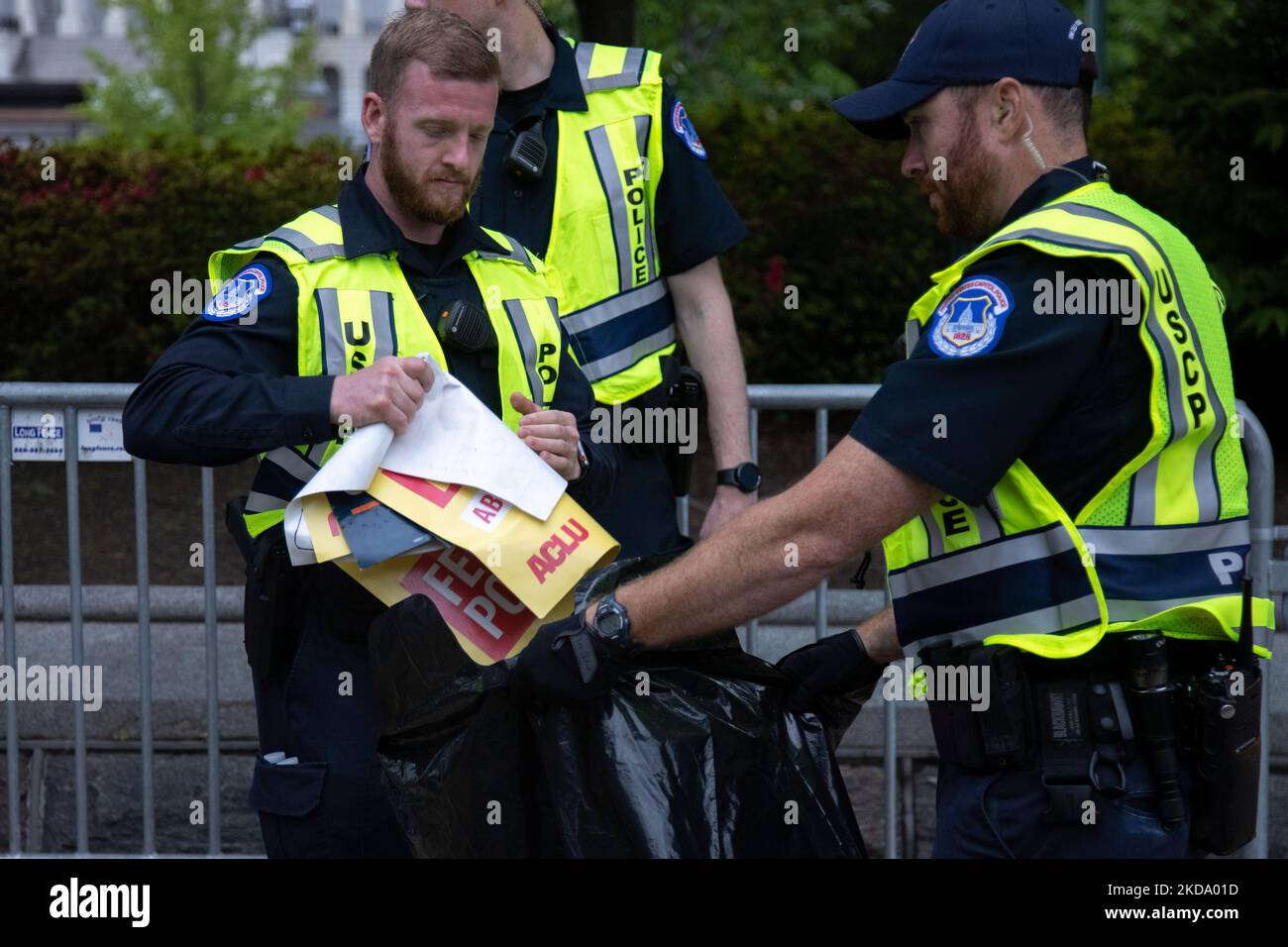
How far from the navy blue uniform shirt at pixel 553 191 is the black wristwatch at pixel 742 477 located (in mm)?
509

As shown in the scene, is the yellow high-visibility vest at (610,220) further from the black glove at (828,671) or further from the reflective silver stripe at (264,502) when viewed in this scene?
the black glove at (828,671)

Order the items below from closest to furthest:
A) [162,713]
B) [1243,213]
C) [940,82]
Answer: [940,82] < [162,713] < [1243,213]

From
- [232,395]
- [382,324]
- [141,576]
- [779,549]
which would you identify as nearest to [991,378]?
[779,549]

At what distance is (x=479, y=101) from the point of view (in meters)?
2.80

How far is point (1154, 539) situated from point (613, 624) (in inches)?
32.3

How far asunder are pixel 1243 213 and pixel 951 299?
6434 millimetres

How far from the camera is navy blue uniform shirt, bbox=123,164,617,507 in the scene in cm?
258

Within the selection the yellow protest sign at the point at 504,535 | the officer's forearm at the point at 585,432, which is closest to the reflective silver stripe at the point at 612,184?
the officer's forearm at the point at 585,432

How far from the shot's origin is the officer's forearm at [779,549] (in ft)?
7.24

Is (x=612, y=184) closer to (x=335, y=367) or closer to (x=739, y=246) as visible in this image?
(x=335, y=367)

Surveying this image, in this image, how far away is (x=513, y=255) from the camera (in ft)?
9.97
